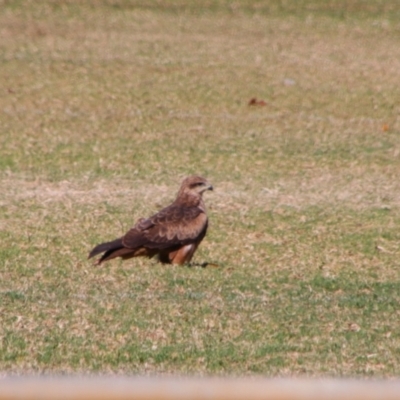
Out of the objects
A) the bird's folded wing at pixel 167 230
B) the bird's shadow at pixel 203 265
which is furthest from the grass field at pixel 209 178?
the bird's folded wing at pixel 167 230

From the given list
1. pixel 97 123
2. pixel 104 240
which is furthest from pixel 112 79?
pixel 104 240

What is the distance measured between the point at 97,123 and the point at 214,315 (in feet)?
33.9

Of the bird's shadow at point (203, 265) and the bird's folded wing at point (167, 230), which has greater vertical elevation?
the bird's folded wing at point (167, 230)

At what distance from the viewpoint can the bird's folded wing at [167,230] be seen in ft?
28.8

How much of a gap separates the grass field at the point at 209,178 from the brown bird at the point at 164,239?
163 millimetres

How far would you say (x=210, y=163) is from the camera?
47.4 ft

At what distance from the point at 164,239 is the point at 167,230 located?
0.42 ft

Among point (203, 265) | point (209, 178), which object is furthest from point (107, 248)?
point (209, 178)

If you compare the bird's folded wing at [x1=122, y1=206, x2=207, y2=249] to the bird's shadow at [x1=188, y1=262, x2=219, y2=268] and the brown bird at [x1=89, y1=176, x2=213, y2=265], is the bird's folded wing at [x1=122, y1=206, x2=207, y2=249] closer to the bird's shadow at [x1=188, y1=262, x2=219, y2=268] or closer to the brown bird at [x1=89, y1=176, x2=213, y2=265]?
the brown bird at [x1=89, y1=176, x2=213, y2=265]

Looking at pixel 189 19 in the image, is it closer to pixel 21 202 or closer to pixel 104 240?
pixel 21 202

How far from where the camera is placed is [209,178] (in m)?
13.6

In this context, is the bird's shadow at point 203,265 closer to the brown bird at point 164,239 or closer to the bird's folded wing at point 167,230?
the brown bird at point 164,239

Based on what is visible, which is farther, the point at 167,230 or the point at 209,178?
the point at 209,178

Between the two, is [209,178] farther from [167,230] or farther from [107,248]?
[107,248]
